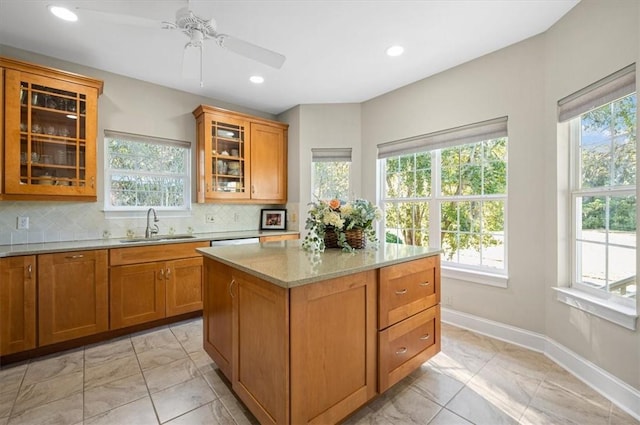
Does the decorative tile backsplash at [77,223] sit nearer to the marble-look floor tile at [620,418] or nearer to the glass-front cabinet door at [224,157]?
the glass-front cabinet door at [224,157]

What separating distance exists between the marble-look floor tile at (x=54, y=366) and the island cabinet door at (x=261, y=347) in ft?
4.86

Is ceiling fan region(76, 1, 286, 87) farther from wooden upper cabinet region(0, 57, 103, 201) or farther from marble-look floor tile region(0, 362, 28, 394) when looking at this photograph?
marble-look floor tile region(0, 362, 28, 394)

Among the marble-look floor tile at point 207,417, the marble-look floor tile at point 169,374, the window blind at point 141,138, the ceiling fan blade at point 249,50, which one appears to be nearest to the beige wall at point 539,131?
the ceiling fan blade at point 249,50

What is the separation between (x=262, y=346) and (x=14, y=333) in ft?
7.26

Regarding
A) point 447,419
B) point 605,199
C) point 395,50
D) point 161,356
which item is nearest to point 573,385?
point 447,419

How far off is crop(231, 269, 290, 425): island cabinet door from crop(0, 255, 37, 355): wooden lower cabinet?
1841 mm

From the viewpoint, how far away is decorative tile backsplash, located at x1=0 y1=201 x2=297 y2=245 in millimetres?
2605

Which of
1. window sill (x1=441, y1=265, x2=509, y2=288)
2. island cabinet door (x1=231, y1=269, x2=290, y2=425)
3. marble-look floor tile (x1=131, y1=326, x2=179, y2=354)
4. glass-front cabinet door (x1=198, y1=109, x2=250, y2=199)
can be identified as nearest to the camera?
island cabinet door (x1=231, y1=269, x2=290, y2=425)

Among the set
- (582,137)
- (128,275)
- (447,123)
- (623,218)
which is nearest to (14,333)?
(128,275)

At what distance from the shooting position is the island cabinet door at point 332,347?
1.32 metres

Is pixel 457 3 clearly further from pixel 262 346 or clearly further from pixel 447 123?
pixel 262 346

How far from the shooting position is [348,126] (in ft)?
13.2

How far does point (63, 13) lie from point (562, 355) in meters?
4.59

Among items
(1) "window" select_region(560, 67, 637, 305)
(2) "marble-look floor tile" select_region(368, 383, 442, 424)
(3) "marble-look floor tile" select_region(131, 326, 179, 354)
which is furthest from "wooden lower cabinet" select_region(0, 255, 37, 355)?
(1) "window" select_region(560, 67, 637, 305)
